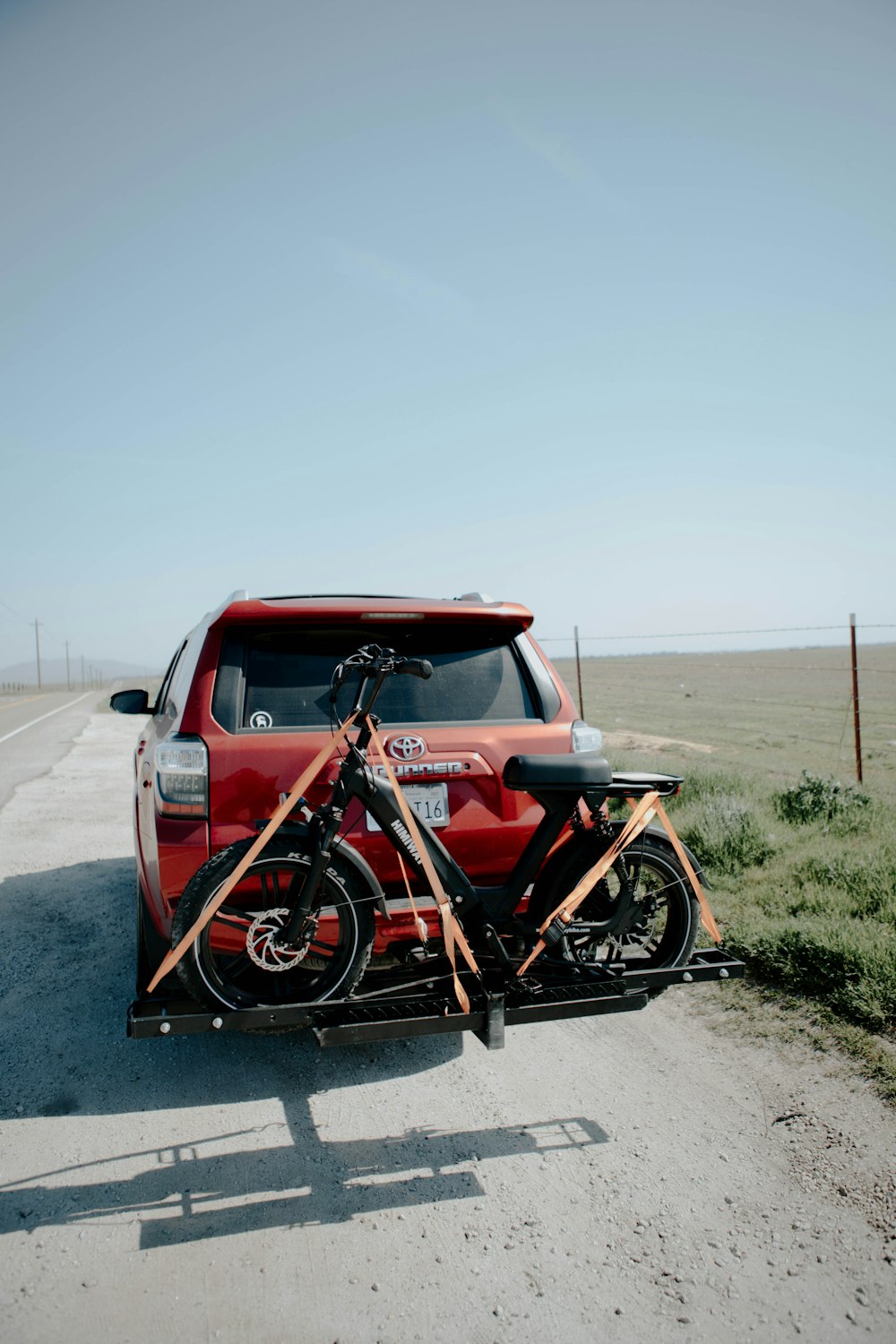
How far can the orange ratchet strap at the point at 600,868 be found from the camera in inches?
138

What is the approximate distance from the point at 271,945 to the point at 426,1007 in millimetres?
626

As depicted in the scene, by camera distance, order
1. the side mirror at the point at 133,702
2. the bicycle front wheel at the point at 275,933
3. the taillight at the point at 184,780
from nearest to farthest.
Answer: the bicycle front wheel at the point at 275,933, the taillight at the point at 184,780, the side mirror at the point at 133,702

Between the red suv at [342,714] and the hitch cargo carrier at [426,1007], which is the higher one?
the red suv at [342,714]

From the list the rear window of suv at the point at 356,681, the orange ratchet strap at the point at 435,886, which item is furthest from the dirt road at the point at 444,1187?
the rear window of suv at the point at 356,681

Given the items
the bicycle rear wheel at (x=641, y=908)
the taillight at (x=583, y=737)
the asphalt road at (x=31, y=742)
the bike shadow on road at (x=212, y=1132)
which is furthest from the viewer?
the asphalt road at (x=31, y=742)

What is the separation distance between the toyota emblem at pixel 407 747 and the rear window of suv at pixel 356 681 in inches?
5.9

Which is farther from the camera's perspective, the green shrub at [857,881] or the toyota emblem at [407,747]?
the green shrub at [857,881]

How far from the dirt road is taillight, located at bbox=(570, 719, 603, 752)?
1.38m

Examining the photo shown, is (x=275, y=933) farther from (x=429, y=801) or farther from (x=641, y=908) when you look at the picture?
(x=641, y=908)

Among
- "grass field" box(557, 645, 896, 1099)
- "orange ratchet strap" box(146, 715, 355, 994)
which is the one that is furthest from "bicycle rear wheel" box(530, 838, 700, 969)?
"orange ratchet strap" box(146, 715, 355, 994)

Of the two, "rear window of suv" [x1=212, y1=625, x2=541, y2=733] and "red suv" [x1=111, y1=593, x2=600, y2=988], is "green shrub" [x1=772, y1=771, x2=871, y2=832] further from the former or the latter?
"rear window of suv" [x1=212, y1=625, x2=541, y2=733]

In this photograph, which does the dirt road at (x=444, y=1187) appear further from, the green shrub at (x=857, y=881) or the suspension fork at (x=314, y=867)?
the green shrub at (x=857, y=881)

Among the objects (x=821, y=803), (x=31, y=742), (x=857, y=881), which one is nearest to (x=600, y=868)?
(x=857, y=881)

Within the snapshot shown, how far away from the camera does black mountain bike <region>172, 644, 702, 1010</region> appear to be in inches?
126
